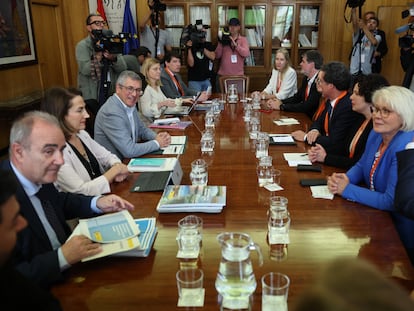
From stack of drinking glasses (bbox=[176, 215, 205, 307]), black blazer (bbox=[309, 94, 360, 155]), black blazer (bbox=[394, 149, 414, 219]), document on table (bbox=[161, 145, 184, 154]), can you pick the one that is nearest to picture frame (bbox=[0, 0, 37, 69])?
document on table (bbox=[161, 145, 184, 154])

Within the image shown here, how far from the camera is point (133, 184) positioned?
7.08 feet

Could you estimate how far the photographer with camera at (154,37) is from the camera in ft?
18.9

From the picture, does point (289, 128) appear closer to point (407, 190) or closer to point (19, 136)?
point (407, 190)

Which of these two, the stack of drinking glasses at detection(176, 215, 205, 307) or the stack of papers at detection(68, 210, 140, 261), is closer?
the stack of drinking glasses at detection(176, 215, 205, 307)

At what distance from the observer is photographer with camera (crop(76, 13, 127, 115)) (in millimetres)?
4086

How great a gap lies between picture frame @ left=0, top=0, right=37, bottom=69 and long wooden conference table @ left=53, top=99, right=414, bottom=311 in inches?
128

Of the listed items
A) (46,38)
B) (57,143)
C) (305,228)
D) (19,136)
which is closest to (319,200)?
(305,228)

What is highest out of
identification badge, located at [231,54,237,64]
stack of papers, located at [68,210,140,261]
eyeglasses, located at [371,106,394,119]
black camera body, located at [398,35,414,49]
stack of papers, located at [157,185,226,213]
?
black camera body, located at [398,35,414,49]

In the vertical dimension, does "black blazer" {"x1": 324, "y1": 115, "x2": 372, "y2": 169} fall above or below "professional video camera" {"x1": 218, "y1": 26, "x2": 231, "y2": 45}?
below

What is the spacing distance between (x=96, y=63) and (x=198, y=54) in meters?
1.98

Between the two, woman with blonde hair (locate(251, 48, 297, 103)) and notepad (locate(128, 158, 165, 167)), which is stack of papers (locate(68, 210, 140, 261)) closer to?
notepad (locate(128, 158, 165, 167))

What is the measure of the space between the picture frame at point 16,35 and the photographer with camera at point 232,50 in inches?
105

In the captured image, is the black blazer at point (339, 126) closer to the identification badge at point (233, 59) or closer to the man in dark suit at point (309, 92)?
the man in dark suit at point (309, 92)

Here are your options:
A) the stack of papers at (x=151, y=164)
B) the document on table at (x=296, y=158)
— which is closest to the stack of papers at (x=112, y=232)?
the stack of papers at (x=151, y=164)
